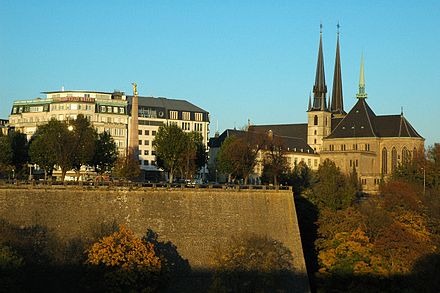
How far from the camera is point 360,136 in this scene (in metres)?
148

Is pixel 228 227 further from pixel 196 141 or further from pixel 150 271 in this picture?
Result: pixel 196 141

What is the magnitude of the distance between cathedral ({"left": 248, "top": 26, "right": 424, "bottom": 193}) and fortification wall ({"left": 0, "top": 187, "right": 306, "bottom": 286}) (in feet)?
233

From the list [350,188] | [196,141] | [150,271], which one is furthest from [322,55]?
[150,271]

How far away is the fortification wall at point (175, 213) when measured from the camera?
56.9 meters

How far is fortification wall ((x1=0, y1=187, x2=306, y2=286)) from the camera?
5688 centimetres

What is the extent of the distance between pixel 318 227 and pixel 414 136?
7824 cm

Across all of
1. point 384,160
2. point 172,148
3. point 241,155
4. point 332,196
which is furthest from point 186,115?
point 332,196

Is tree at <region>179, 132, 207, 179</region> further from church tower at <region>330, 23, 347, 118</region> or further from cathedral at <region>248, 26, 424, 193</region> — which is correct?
church tower at <region>330, 23, 347, 118</region>

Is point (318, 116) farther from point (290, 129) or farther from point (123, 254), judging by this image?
point (123, 254)

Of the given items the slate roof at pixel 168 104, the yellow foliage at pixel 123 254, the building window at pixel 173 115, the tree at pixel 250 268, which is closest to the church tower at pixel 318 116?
the slate roof at pixel 168 104

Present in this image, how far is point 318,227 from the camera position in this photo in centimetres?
7056

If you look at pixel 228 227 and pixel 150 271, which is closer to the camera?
pixel 150 271

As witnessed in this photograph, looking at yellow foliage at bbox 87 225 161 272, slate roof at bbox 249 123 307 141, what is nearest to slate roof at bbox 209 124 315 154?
slate roof at bbox 249 123 307 141

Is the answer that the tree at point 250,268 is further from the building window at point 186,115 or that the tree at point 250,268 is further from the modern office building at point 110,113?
the building window at point 186,115
